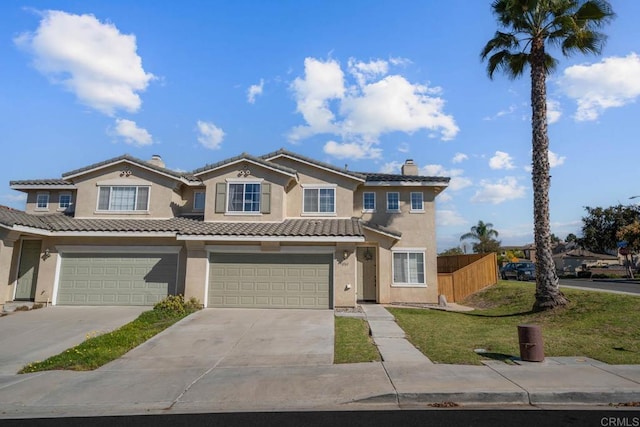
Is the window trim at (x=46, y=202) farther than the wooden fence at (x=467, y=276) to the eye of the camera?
Yes

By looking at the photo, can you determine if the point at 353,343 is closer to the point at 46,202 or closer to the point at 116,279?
the point at 116,279

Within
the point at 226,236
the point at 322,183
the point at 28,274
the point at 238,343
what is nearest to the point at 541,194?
the point at 322,183

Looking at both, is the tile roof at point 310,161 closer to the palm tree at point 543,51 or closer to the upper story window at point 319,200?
the upper story window at point 319,200

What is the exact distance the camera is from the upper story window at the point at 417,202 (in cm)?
1964

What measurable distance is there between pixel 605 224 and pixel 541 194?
119 ft

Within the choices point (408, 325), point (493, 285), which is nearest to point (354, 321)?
point (408, 325)

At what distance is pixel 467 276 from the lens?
20.8 metres

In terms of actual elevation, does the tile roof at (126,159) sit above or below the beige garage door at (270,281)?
above

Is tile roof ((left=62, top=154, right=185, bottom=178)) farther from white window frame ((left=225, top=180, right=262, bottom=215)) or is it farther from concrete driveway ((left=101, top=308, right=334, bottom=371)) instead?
concrete driveway ((left=101, top=308, right=334, bottom=371))

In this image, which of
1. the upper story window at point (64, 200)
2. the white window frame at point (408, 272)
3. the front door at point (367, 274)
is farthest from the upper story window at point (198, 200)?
the white window frame at point (408, 272)

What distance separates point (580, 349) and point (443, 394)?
5.36 meters

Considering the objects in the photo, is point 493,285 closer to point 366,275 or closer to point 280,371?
point 366,275

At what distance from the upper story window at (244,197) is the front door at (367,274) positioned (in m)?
5.52

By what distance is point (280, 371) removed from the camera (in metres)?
8.26
